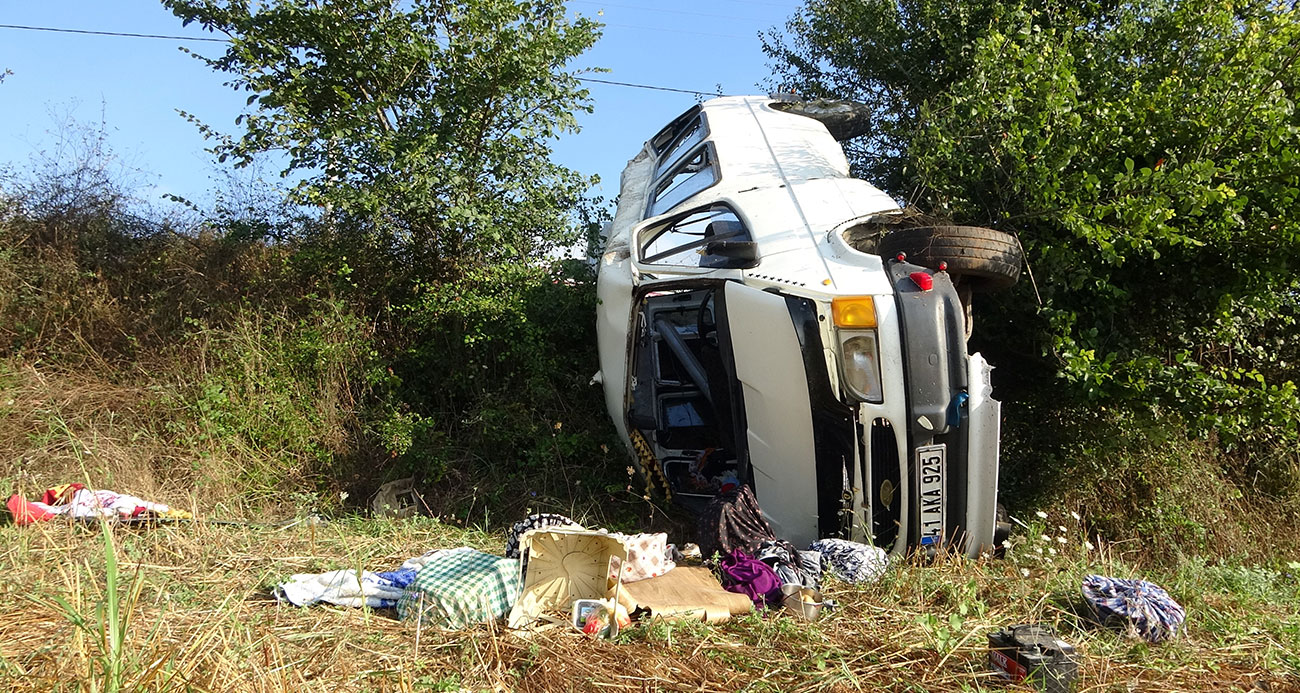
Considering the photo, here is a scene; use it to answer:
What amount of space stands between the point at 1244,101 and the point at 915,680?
491 centimetres

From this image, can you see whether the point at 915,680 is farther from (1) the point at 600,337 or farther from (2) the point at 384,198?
(2) the point at 384,198

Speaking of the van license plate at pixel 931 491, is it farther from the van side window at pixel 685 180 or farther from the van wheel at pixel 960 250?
the van side window at pixel 685 180

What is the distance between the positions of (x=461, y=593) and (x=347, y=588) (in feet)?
2.25

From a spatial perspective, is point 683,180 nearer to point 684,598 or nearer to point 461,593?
point 684,598

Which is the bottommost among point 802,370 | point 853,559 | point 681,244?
point 853,559

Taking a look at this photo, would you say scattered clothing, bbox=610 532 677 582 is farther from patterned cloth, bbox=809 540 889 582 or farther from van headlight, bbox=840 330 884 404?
van headlight, bbox=840 330 884 404

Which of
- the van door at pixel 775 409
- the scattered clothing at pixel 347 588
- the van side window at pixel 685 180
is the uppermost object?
the van side window at pixel 685 180

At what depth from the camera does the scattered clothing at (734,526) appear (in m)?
4.42

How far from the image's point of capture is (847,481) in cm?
437

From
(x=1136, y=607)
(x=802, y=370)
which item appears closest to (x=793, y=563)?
(x=802, y=370)

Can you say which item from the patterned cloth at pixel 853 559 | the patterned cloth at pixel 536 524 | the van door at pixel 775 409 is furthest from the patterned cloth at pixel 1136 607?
the patterned cloth at pixel 536 524

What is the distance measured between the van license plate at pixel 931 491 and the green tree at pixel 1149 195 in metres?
1.69

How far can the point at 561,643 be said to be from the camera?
3.30 meters

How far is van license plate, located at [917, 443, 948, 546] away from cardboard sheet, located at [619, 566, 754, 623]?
1104mm
